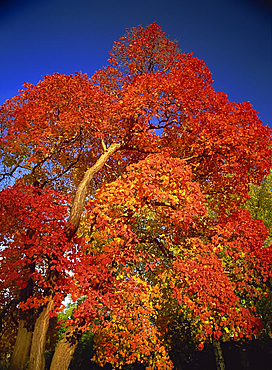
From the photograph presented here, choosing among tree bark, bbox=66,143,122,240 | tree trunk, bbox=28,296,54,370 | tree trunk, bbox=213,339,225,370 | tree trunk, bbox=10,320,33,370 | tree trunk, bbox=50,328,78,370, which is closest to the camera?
tree trunk, bbox=28,296,54,370

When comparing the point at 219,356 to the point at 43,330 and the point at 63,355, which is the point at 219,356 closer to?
the point at 63,355

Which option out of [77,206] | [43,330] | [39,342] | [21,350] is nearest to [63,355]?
[39,342]

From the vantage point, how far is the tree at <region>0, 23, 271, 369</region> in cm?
824

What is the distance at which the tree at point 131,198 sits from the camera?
27.0 feet

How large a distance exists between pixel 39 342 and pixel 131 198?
5277 millimetres

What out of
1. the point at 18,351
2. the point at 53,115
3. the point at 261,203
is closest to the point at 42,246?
the point at 18,351

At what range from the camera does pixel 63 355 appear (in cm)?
804

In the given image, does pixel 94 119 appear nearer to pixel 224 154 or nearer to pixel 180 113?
pixel 180 113

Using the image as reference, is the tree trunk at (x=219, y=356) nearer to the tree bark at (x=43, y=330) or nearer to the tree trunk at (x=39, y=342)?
the tree bark at (x=43, y=330)

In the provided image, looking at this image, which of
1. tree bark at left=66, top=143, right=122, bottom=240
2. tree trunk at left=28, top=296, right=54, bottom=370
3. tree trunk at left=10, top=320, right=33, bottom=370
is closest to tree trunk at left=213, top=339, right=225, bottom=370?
tree trunk at left=10, top=320, right=33, bottom=370

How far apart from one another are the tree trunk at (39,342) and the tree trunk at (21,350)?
15.1 ft

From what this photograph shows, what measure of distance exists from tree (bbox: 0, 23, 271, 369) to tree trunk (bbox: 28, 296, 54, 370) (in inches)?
1.3

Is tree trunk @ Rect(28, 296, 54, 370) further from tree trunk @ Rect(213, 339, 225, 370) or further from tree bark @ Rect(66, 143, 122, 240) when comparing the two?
tree trunk @ Rect(213, 339, 225, 370)

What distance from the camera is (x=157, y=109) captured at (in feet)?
40.8
